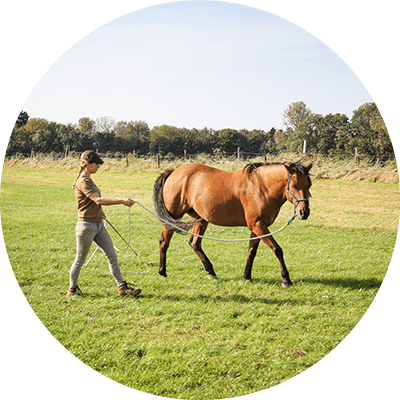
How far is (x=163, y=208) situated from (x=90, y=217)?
145 centimetres

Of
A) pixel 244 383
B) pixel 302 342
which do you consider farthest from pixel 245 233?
pixel 244 383

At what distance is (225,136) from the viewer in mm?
6383

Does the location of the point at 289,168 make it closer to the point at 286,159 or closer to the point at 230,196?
the point at 286,159

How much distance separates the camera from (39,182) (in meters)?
8.73

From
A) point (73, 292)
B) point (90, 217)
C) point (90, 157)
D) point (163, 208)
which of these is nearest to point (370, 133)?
point (163, 208)

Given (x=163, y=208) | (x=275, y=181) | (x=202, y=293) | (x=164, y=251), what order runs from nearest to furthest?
(x=275, y=181) → (x=202, y=293) → (x=163, y=208) → (x=164, y=251)

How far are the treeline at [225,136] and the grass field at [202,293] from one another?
0.71m

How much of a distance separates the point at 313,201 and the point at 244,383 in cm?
572

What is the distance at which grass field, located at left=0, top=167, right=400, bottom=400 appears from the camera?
13.0ft

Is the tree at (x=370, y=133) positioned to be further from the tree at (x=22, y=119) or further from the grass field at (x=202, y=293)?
the tree at (x=22, y=119)

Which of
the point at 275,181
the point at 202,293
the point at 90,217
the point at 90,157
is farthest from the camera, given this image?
the point at 202,293

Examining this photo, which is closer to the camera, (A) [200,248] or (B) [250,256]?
(B) [250,256]

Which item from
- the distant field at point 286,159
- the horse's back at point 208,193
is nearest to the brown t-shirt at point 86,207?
the horse's back at point 208,193

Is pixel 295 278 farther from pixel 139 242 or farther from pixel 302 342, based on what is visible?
pixel 139 242
